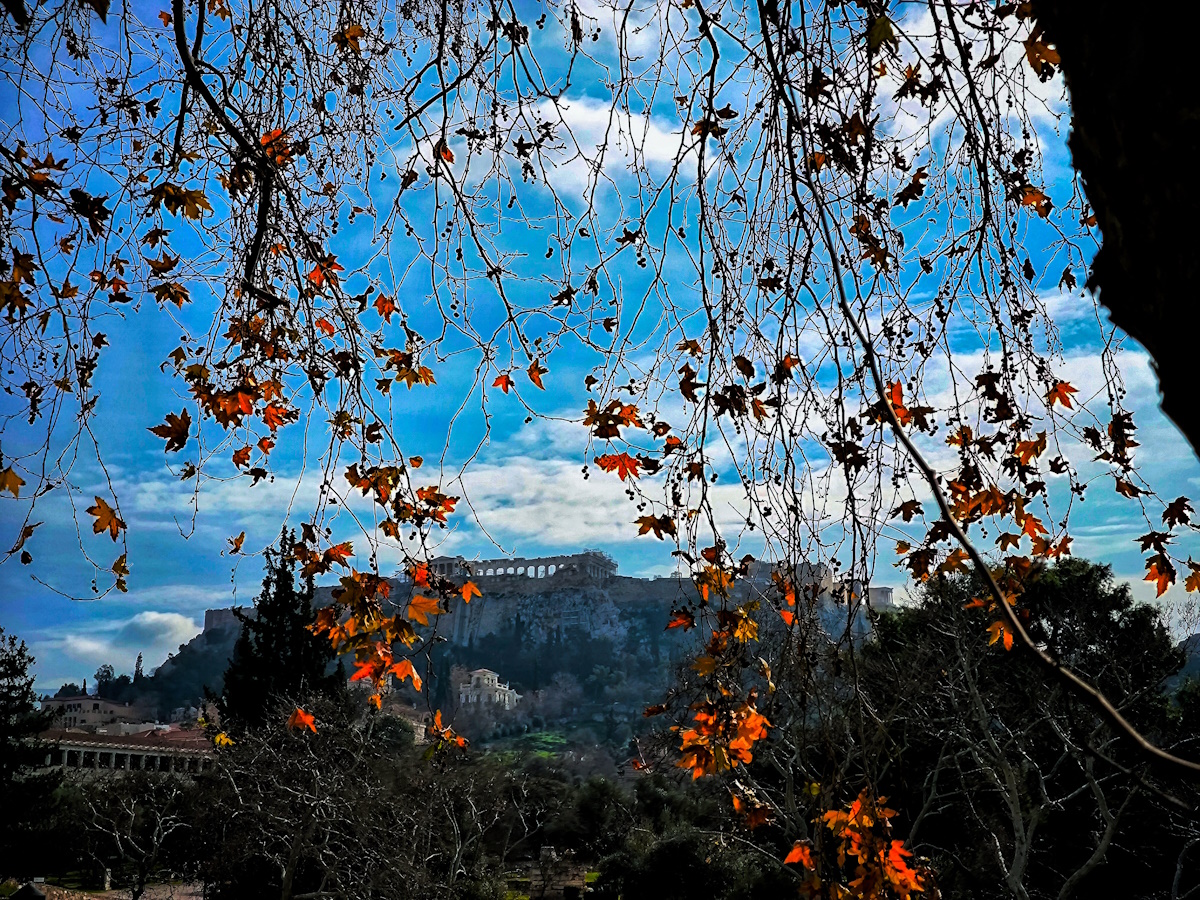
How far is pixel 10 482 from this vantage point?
1594 mm

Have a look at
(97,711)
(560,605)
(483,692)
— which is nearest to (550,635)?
(560,605)

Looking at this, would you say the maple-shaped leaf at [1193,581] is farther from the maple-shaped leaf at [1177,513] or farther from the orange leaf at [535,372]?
the orange leaf at [535,372]

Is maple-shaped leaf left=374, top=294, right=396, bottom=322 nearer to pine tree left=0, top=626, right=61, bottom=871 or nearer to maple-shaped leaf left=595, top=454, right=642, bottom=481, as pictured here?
maple-shaped leaf left=595, top=454, right=642, bottom=481

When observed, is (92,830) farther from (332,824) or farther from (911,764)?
(911,764)

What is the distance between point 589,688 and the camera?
50.1 meters

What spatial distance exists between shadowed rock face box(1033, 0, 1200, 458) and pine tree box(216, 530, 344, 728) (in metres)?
13.1

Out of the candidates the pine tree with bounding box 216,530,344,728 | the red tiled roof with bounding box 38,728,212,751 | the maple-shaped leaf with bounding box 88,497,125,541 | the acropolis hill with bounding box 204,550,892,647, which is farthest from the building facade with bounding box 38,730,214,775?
the acropolis hill with bounding box 204,550,892,647

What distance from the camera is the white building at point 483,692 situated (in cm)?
4347

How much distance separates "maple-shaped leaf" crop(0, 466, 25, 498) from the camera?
5.18ft

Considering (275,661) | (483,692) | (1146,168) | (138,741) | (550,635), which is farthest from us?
(550,635)

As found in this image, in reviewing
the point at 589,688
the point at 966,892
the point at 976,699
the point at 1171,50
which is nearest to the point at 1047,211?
the point at 1171,50

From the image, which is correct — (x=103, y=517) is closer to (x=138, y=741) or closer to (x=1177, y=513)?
(x=1177, y=513)

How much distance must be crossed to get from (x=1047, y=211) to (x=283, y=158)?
192cm

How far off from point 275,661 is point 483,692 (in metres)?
32.1
